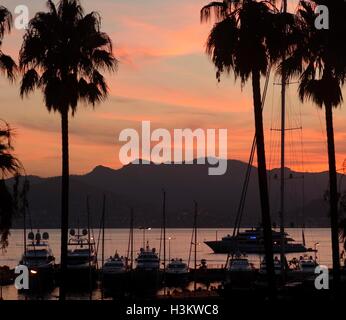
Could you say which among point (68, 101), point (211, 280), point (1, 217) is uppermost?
point (68, 101)

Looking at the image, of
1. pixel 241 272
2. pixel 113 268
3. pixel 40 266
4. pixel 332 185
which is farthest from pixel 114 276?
pixel 332 185

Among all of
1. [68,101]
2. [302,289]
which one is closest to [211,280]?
[302,289]

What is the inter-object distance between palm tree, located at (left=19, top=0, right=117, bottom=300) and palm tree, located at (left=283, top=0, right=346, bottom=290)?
8879mm

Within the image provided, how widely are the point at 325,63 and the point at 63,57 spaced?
1148 cm

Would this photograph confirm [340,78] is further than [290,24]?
Yes

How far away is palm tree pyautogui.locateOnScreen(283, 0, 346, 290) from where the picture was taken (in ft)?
110

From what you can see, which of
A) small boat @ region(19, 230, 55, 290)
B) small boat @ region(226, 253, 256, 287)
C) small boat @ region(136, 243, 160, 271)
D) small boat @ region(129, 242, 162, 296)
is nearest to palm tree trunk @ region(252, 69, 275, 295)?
small boat @ region(226, 253, 256, 287)

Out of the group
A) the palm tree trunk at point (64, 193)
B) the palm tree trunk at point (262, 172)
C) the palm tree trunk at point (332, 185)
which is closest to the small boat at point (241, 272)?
the palm tree trunk at point (332, 185)

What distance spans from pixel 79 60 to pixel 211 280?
7283cm

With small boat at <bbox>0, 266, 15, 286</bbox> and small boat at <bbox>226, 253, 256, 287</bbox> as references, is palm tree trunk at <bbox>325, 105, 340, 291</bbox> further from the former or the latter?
small boat at <bbox>0, 266, 15, 286</bbox>

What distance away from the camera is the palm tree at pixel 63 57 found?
35219 mm

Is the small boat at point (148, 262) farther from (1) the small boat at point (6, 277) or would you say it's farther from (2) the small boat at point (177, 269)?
(1) the small boat at point (6, 277)
